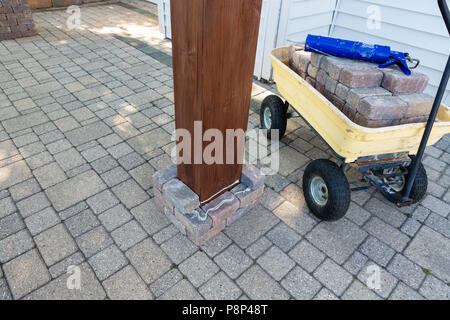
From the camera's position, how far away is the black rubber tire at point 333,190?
286 centimetres

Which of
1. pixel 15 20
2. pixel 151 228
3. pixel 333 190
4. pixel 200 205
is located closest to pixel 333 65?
Answer: pixel 333 190

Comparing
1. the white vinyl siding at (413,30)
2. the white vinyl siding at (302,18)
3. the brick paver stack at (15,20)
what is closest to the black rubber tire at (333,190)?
the white vinyl siding at (302,18)

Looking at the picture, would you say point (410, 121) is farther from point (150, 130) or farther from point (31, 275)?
point (31, 275)

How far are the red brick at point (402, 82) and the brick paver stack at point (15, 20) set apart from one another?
24.8ft

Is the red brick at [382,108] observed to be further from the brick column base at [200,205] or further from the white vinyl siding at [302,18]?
the white vinyl siding at [302,18]

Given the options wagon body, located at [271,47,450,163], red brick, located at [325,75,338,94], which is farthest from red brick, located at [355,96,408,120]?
red brick, located at [325,75,338,94]

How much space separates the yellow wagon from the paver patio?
30 cm

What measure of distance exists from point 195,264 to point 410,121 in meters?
2.25

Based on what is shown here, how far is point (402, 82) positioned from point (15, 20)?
779cm

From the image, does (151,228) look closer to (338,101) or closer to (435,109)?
(338,101)

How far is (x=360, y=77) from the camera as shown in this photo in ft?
9.14

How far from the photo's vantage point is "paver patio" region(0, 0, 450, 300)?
102 inches

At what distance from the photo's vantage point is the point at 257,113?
489 centimetres
